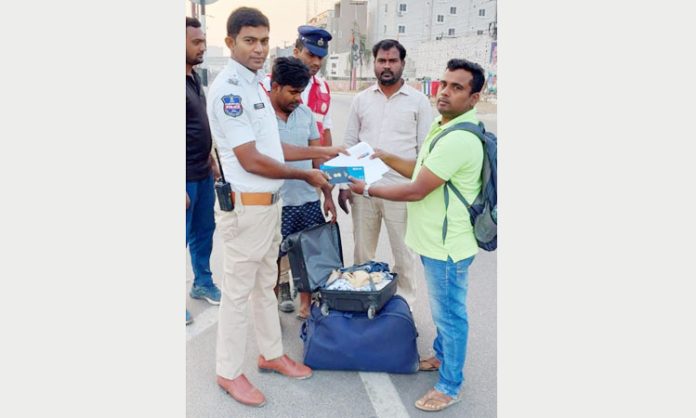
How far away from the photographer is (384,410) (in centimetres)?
265

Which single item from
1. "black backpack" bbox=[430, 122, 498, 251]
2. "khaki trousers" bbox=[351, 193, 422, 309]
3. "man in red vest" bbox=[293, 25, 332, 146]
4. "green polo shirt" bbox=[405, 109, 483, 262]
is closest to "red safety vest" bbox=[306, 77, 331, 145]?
"man in red vest" bbox=[293, 25, 332, 146]

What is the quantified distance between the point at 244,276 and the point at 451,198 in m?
1.19

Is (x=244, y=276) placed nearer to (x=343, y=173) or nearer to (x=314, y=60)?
(x=343, y=173)

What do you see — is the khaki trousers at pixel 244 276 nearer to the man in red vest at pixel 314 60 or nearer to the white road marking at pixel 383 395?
the white road marking at pixel 383 395

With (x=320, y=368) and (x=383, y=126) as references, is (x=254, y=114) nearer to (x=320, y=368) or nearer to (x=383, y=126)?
(x=383, y=126)

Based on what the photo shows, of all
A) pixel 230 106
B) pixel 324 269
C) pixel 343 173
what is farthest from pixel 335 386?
pixel 230 106

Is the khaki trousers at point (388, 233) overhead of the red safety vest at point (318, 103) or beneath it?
beneath

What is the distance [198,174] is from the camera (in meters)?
3.63

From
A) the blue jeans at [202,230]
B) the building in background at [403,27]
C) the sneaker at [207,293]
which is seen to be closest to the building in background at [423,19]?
the building in background at [403,27]

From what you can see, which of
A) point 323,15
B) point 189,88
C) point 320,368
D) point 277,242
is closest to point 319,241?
point 277,242

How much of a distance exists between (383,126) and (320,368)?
67.7 inches

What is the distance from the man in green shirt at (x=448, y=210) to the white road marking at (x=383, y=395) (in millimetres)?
142

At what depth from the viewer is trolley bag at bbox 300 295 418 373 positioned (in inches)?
114

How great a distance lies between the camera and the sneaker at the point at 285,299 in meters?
3.79
